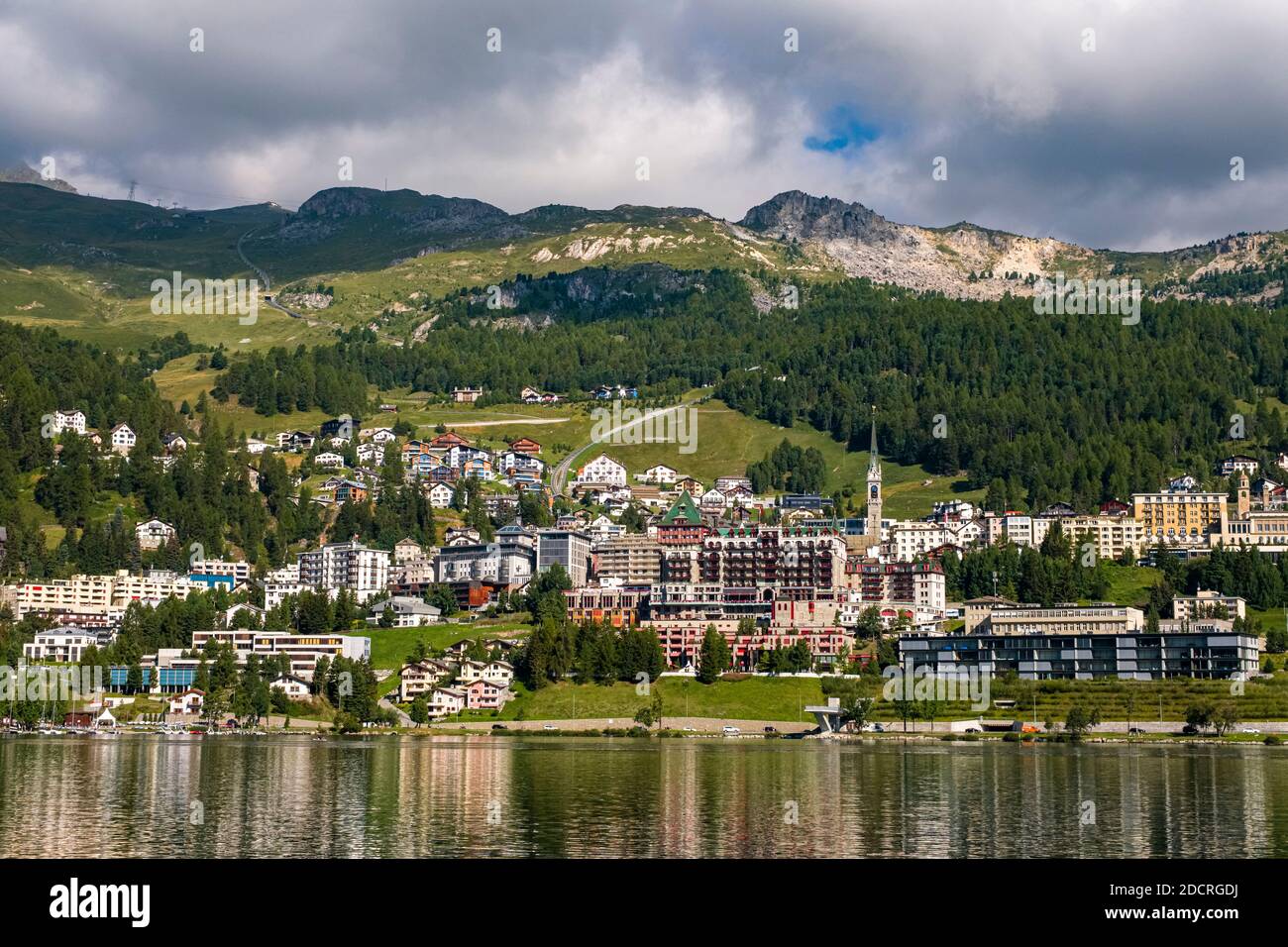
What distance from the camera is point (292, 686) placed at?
167125 millimetres

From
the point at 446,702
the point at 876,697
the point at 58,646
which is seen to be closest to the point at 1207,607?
the point at 876,697

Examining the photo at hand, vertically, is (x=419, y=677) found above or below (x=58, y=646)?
below

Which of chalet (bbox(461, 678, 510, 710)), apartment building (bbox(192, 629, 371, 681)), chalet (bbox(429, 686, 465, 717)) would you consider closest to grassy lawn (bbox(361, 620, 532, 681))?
apartment building (bbox(192, 629, 371, 681))

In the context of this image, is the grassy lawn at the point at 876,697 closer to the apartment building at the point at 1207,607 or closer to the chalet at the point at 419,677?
the chalet at the point at 419,677

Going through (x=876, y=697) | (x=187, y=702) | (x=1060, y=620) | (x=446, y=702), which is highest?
(x=1060, y=620)

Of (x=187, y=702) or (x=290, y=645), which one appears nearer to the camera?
(x=187, y=702)

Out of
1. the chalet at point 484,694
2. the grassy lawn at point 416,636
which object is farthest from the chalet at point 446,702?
the grassy lawn at point 416,636

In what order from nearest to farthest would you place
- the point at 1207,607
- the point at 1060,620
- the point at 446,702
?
the point at 446,702 → the point at 1060,620 → the point at 1207,607

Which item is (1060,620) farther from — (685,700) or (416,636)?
(416,636)

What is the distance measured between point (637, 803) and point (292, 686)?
4185 inches

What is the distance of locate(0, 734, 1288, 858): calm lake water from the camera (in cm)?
5200

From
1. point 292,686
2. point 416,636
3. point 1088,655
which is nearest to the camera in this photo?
point 1088,655

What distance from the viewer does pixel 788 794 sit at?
7288 centimetres
